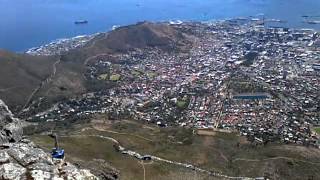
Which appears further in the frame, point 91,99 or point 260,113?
point 91,99

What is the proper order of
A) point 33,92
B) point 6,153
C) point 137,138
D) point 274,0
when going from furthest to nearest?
point 274,0, point 33,92, point 137,138, point 6,153

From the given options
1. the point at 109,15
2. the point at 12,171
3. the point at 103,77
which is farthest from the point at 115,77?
the point at 109,15

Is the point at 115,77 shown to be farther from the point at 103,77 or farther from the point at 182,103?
the point at 182,103

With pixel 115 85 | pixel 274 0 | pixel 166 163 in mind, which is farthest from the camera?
pixel 274 0

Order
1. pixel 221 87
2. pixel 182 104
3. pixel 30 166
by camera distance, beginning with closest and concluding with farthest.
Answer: pixel 30 166
pixel 182 104
pixel 221 87

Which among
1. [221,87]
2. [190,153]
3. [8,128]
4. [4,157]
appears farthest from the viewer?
[221,87]

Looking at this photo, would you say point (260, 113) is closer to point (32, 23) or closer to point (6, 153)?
point (6, 153)

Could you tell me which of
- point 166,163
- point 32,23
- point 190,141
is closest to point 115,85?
point 190,141

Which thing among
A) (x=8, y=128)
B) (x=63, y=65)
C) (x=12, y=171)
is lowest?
(x=63, y=65)
